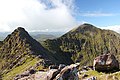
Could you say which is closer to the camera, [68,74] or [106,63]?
[68,74]

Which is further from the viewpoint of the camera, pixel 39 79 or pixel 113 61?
pixel 113 61

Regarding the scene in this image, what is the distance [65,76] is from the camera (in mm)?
45656

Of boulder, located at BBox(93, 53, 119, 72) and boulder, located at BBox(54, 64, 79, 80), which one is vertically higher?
boulder, located at BBox(54, 64, 79, 80)

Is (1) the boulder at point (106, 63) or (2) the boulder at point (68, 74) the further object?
(1) the boulder at point (106, 63)

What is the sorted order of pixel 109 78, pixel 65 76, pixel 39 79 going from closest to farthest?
pixel 65 76, pixel 39 79, pixel 109 78

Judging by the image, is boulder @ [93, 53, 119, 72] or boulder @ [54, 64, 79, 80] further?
boulder @ [93, 53, 119, 72]

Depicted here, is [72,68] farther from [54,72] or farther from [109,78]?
[109,78]

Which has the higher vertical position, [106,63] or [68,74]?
[68,74]

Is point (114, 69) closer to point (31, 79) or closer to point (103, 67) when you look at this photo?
point (103, 67)

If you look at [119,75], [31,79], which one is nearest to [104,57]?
[119,75]

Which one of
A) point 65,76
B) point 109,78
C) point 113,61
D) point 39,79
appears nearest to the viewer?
point 65,76

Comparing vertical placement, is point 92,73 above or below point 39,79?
below

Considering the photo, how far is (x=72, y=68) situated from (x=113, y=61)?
3784cm

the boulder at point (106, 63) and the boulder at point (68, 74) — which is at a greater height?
the boulder at point (68, 74)
